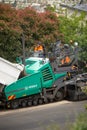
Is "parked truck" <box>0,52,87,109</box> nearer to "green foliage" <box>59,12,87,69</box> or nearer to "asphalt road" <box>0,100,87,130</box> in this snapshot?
"asphalt road" <box>0,100,87,130</box>

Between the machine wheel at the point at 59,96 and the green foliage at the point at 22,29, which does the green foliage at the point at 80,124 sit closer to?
the machine wheel at the point at 59,96

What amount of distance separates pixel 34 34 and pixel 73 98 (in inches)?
207

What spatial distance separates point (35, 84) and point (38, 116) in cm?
246

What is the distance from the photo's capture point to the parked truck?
20.3 metres

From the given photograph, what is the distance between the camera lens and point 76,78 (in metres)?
22.8

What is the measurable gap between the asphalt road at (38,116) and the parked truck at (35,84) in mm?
407

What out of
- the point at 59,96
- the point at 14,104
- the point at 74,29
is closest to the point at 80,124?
the point at 14,104

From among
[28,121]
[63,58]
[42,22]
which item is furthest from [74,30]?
[28,121]

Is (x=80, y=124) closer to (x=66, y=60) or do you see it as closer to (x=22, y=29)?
(x=66, y=60)

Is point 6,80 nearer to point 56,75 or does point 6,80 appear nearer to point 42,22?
point 56,75

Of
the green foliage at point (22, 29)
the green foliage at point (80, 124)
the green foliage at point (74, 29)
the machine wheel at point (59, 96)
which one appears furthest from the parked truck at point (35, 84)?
the green foliage at point (80, 124)

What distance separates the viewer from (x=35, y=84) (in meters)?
21.5

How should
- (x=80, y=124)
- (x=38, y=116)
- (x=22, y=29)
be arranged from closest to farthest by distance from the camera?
(x=80, y=124) → (x=38, y=116) → (x=22, y=29)

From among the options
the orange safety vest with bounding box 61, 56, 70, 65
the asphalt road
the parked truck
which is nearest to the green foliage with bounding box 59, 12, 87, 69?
the orange safety vest with bounding box 61, 56, 70, 65
